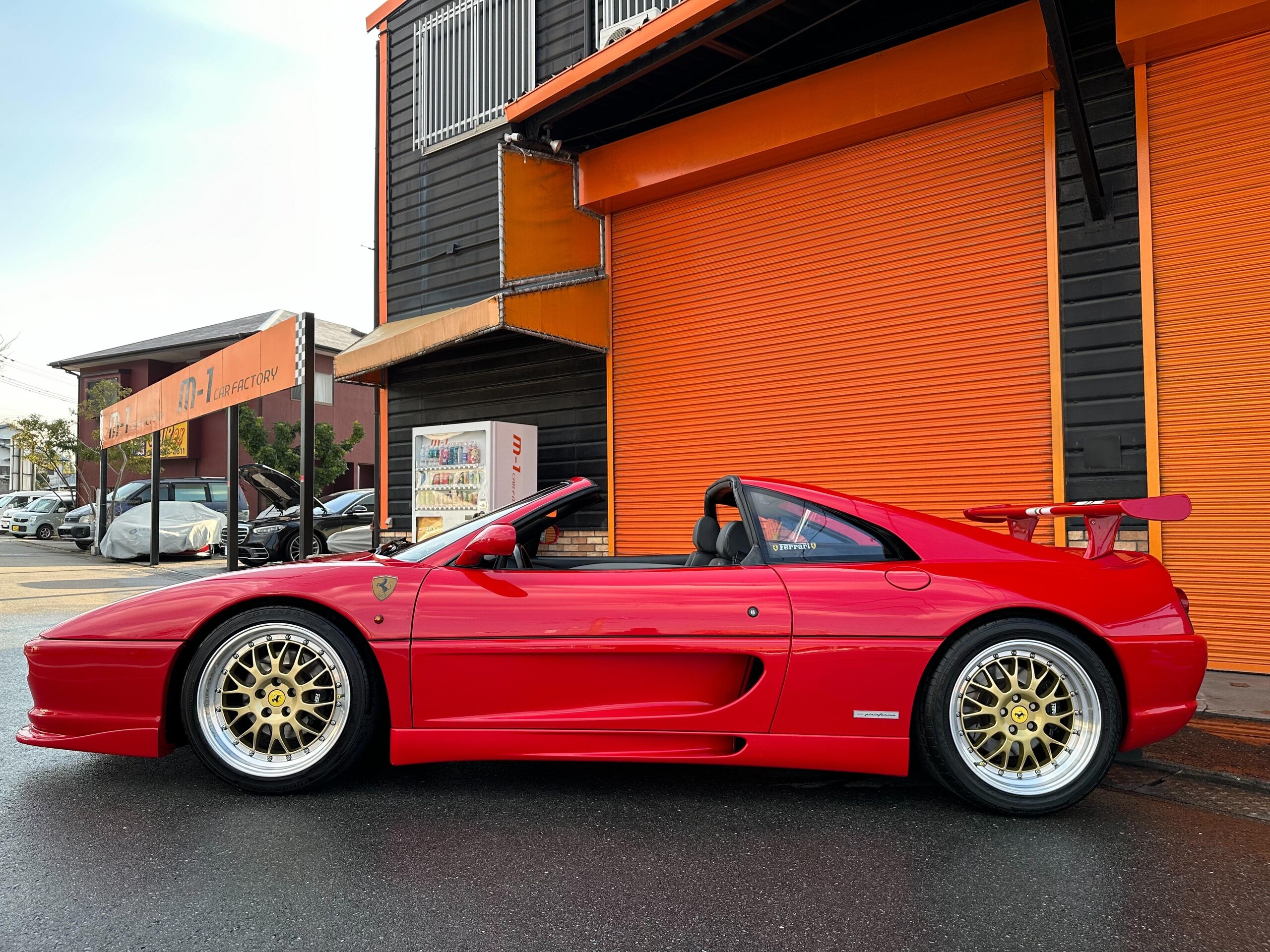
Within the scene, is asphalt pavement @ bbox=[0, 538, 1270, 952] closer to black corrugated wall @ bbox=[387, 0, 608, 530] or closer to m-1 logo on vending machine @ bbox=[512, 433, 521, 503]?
m-1 logo on vending machine @ bbox=[512, 433, 521, 503]

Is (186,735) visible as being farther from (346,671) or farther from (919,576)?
(919,576)

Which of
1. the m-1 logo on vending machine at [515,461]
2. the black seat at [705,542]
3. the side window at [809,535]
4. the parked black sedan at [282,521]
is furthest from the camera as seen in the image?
the parked black sedan at [282,521]

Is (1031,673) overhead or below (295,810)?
overhead

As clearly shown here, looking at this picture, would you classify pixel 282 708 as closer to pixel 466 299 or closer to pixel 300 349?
pixel 300 349

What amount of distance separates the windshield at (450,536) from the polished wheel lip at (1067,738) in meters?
1.69

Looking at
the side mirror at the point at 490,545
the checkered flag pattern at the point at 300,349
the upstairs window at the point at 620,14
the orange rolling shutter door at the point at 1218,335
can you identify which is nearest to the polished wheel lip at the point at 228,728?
the side mirror at the point at 490,545

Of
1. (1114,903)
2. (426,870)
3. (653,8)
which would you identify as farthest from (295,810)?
(653,8)

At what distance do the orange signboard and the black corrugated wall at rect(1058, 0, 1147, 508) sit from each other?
696 cm

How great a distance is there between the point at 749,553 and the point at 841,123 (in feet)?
15.5

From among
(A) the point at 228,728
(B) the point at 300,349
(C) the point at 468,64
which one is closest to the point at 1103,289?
(A) the point at 228,728

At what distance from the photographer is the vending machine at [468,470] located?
27.0 feet

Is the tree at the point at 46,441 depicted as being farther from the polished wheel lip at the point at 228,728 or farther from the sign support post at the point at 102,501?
the polished wheel lip at the point at 228,728

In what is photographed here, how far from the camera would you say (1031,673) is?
281cm

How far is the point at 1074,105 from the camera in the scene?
16.2 feet
